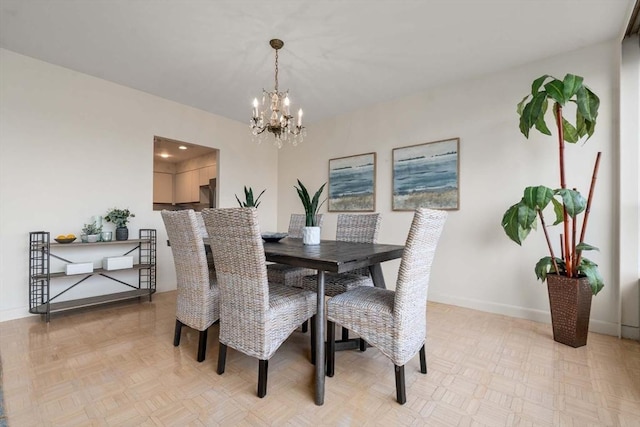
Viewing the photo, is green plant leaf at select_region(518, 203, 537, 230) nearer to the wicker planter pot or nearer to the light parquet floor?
the wicker planter pot

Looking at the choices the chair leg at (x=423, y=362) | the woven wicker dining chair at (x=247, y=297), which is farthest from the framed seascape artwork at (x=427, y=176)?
the woven wicker dining chair at (x=247, y=297)

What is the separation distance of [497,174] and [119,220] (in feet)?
13.6

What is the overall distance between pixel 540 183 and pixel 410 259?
6.96 ft

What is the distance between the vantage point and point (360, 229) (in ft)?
8.86

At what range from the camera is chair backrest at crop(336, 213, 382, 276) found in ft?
8.45

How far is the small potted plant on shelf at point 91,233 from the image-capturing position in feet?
9.75

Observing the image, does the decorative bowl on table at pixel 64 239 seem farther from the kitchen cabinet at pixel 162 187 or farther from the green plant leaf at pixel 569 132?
the green plant leaf at pixel 569 132

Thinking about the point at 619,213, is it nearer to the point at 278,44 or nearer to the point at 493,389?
the point at 493,389

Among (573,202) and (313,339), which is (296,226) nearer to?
(313,339)

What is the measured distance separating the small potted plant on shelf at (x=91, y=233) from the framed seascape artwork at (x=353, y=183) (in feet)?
9.50

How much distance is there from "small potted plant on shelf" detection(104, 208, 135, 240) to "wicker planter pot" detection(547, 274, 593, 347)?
165 inches

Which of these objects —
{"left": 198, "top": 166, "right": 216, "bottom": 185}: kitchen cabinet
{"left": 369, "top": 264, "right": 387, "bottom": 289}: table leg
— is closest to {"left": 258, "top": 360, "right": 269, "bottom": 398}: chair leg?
{"left": 369, "top": 264, "right": 387, "bottom": 289}: table leg

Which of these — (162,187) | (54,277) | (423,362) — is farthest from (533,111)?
(162,187)

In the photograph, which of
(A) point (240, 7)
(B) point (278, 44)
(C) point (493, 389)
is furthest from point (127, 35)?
(C) point (493, 389)
